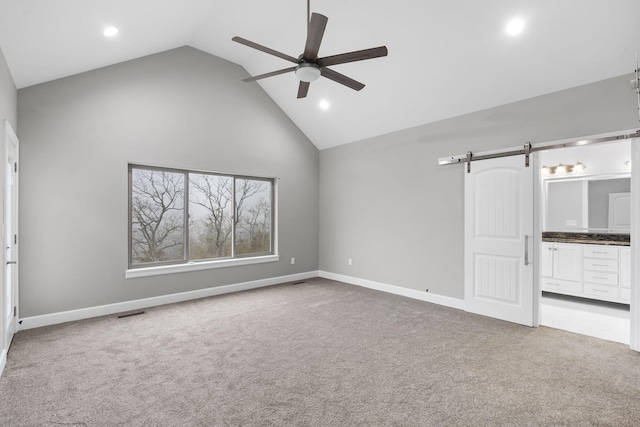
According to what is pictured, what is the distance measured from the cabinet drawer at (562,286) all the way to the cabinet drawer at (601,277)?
16 centimetres

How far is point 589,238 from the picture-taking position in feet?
15.5

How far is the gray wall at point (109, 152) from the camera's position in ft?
12.1

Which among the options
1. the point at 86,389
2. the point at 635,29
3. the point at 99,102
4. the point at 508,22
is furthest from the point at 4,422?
the point at 635,29

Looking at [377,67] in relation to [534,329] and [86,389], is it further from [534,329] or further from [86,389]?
[86,389]

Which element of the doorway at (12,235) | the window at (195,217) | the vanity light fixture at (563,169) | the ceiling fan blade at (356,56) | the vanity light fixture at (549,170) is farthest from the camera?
the vanity light fixture at (549,170)

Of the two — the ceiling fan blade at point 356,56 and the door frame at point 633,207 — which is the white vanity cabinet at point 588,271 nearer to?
the door frame at point 633,207

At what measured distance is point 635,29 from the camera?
2812mm

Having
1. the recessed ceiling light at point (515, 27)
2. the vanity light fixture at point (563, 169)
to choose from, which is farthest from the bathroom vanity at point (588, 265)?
the recessed ceiling light at point (515, 27)

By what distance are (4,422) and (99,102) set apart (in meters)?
3.56

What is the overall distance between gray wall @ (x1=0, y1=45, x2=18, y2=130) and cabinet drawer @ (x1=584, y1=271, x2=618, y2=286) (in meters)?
7.25

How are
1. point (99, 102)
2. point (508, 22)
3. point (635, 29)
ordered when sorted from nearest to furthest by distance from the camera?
point (635, 29)
point (508, 22)
point (99, 102)

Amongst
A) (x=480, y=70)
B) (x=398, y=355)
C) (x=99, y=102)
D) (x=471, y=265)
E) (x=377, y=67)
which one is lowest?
(x=398, y=355)

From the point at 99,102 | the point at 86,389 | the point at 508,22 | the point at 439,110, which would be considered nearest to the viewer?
the point at 86,389

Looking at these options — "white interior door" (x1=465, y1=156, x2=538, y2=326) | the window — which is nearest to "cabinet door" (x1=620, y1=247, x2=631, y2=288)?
"white interior door" (x1=465, y1=156, x2=538, y2=326)
